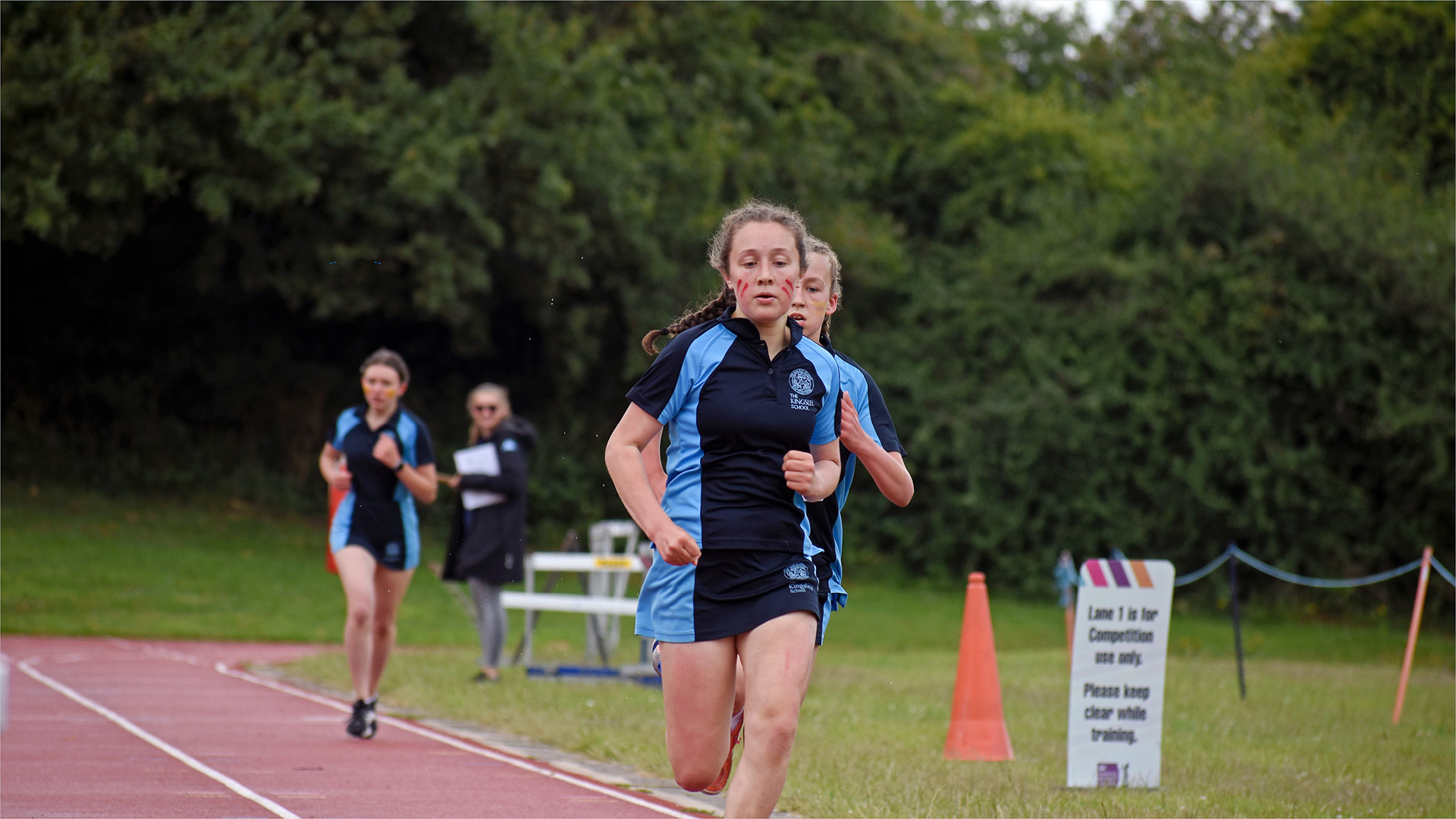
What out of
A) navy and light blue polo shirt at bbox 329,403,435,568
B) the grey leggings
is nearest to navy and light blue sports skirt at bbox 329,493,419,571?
navy and light blue polo shirt at bbox 329,403,435,568

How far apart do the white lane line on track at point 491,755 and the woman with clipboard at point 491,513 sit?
4.72ft

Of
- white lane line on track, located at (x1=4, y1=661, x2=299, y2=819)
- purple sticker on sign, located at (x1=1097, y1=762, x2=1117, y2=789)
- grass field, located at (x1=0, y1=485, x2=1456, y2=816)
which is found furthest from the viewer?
purple sticker on sign, located at (x1=1097, y1=762, x2=1117, y2=789)

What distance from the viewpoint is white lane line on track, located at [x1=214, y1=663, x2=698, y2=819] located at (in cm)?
689

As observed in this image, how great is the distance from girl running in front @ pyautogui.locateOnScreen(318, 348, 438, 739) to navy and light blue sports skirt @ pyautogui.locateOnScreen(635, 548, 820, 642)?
15.2 feet

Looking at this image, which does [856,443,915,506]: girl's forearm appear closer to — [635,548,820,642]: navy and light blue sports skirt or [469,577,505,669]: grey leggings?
[635,548,820,642]: navy and light blue sports skirt

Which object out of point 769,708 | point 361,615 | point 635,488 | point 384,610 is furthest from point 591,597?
point 769,708

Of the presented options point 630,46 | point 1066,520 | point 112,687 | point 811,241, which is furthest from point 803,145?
point 811,241

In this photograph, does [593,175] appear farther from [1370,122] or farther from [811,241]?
[811,241]

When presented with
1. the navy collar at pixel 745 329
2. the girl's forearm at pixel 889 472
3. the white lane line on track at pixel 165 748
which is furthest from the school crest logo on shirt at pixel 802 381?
the white lane line on track at pixel 165 748

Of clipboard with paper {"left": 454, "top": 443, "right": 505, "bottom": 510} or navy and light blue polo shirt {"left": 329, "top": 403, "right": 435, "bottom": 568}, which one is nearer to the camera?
navy and light blue polo shirt {"left": 329, "top": 403, "right": 435, "bottom": 568}

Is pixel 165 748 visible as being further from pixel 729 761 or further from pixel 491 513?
pixel 729 761

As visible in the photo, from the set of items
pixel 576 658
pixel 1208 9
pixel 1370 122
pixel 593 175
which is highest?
pixel 1208 9

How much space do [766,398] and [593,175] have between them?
21056mm

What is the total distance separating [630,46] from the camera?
2816 cm
